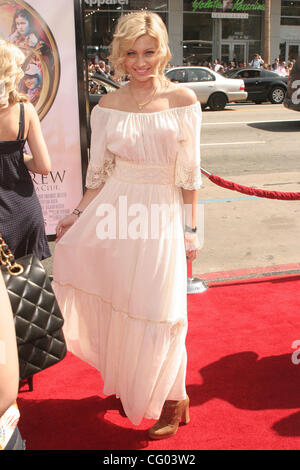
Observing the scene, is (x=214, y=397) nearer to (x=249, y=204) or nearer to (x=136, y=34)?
(x=136, y=34)

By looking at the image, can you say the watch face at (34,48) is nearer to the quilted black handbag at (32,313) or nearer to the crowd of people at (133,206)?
the crowd of people at (133,206)

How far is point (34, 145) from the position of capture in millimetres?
2906

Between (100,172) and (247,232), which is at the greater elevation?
(100,172)

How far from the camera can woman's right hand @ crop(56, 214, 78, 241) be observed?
9.68 ft

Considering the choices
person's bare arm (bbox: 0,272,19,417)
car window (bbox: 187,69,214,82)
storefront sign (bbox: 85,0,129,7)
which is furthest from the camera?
storefront sign (bbox: 85,0,129,7)

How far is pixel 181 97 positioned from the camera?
2.65 metres

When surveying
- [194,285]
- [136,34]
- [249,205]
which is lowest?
[194,285]

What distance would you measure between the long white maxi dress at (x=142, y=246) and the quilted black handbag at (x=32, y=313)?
26.1 inches

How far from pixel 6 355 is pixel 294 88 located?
14.1 meters

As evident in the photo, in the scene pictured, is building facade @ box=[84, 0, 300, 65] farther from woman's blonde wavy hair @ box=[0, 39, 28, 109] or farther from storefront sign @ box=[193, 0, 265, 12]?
woman's blonde wavy hair @ box=[0, 39, 28, 109]

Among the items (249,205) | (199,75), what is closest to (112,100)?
(249,205)

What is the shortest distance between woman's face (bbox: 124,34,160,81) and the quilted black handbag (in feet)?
3.96

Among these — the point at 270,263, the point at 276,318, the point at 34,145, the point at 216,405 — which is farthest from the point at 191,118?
the point at 270,263

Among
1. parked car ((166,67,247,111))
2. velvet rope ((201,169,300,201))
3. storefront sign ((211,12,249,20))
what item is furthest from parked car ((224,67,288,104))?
velvet rope ((201,169,300,201))
